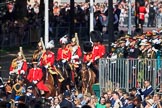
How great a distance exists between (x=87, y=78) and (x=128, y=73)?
100 inches

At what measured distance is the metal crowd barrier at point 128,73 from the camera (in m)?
30.7

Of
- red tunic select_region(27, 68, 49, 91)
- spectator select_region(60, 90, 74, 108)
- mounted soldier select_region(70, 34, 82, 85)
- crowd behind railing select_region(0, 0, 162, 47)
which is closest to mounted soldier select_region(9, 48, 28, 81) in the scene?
red tunic select_region(27, 68, 49, 91)

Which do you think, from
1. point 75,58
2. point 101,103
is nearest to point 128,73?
point 75,58

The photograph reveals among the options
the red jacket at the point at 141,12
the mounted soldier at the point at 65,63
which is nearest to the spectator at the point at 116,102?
the mounted soldier at the point at 65,63

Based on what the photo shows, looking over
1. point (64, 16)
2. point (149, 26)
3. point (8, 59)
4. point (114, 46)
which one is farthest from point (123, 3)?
point (114, 46)

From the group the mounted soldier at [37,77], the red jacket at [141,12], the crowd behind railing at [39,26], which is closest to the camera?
the mounted soldier at [37,77]

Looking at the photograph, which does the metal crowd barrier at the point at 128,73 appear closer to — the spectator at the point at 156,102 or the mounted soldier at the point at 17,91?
the mounted soldier at the point at 17,91

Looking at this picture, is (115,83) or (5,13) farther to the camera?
(5,13)

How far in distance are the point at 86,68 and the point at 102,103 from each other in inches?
259

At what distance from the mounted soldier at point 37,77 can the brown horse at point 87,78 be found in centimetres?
125

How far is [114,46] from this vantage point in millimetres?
34406

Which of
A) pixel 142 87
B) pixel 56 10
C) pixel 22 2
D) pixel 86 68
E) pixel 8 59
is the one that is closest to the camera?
pixel 142 87

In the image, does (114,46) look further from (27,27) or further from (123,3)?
(123,3)

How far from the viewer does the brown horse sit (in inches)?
1310
